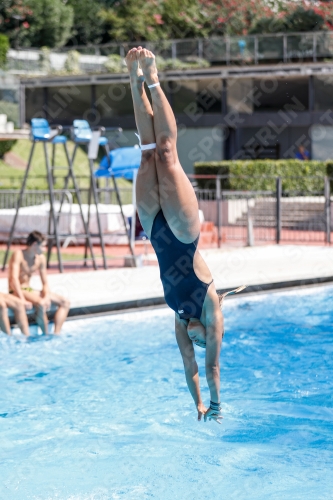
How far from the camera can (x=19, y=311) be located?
10.0 m

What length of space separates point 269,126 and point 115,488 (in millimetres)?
27127

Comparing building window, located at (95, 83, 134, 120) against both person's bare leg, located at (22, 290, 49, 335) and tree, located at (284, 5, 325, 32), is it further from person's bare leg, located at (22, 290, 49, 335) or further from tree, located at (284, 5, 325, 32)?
person's bare leg, located at (22, 290, 49, 335)

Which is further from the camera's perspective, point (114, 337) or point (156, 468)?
point (114, 337)

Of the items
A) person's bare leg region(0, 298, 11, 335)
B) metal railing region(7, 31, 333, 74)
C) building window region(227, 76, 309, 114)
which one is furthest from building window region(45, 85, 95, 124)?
person's bare leg region(0, 298, 11, 335)

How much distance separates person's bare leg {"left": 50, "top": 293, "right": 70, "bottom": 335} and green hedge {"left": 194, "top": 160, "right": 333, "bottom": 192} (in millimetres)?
14390

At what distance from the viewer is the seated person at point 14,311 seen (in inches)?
390

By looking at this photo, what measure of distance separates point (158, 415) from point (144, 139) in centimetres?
366

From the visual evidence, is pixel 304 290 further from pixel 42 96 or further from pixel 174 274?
pixel 42 96

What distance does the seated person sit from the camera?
32.5 ft

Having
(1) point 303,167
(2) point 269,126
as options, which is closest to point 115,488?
(1) point 303,167

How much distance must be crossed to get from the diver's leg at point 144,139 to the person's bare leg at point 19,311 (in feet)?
16.9

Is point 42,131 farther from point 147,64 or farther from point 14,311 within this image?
point 147,64

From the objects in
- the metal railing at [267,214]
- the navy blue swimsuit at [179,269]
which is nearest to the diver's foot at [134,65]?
the navy blue swimsuit at [179,269]

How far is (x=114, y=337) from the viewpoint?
10.7m
